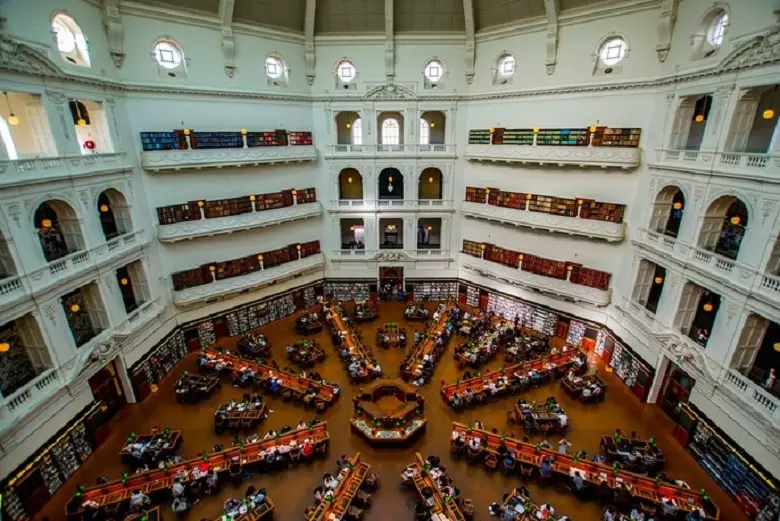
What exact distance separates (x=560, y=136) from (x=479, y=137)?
16.2 feet

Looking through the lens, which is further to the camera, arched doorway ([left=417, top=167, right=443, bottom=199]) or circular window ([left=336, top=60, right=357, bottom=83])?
arched doorway ([left=417, top=167, right=443, bottom=199])

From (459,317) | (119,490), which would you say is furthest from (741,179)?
(119,490)

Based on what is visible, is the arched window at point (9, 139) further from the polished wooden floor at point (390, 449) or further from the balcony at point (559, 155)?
the balcony at point (559, 155)

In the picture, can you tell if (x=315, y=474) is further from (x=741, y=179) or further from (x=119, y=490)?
(x=741, y=179)

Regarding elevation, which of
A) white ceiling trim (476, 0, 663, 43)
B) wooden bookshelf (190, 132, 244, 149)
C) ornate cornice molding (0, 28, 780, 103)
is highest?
A: white ceiling trim (476, 0, 663, 43)

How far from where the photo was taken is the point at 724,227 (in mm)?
16031

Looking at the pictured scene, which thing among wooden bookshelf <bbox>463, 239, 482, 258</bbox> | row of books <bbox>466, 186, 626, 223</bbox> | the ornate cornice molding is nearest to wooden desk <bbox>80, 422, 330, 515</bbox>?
the ornate cornice molding

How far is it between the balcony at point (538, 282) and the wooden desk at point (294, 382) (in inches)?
476

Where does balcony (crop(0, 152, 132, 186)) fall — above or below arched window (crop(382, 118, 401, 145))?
below

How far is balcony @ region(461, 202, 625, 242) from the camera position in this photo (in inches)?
781

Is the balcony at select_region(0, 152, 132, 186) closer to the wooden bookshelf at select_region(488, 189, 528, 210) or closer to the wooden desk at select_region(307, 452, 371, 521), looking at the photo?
the wooden desk at select_region(307, 452, 371, 521)

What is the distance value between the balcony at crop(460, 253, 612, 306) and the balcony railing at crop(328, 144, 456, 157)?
689cm

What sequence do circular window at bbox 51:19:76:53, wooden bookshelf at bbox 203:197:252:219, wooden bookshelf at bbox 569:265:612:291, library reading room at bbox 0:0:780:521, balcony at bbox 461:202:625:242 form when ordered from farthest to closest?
wooden bookshelf at bbox 203:197:252:219
wooden bookshelf at bbox 569:265:612:291
balcony at bbox 461:202:625:242
circular window at bbox 51:19:76:53
library reading room at bbox 0:0:780:521

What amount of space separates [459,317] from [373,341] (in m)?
5.78
